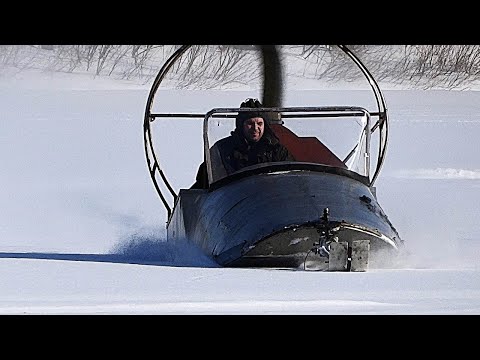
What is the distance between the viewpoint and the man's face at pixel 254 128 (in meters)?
3.97

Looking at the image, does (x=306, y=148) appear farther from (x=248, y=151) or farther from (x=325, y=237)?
(x=325, y=237)

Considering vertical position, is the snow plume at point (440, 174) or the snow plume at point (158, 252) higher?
the snow plume at point (440, 174)

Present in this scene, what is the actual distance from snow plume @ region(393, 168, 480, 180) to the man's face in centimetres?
374

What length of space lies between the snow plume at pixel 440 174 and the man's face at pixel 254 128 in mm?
3743

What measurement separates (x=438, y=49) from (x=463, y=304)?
8586mm

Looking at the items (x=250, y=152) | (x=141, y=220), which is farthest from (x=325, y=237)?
(x=141, y=220)

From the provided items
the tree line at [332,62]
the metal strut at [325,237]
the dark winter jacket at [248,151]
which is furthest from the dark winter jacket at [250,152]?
the tree line at [332,62]

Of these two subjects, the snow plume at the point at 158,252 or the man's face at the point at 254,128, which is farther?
the man's face at the point at 254,128

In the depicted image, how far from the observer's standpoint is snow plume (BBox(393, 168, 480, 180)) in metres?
7.64

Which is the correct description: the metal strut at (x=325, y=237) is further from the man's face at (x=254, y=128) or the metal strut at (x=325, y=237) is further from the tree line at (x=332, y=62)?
the tree line at (x=332, y=62)

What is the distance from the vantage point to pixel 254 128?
4.00 metres

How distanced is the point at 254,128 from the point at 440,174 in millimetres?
4035
